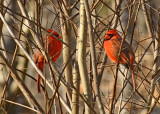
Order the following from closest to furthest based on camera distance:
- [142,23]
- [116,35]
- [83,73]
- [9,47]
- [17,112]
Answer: [83,73], [116,35], [9,47], [17,112], [142,23]

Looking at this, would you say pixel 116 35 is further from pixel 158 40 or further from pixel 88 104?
pixel 88 104

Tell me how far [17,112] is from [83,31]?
4.50 metres

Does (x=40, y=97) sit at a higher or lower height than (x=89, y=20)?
lower

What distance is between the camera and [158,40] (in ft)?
8.55

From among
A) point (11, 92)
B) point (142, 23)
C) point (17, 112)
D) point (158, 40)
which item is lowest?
point (17, 112)

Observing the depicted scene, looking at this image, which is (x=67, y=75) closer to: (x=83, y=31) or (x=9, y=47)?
(x=83, y=31)

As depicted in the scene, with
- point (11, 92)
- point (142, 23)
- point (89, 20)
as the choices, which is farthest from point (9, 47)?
point (142, 23)

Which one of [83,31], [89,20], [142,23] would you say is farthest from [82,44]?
[142,23]

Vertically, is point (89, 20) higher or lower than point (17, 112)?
higher

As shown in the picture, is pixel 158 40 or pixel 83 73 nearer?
pixel 83 73

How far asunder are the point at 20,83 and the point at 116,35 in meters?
1.52

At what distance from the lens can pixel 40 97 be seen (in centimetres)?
806

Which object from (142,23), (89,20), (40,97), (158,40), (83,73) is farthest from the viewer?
(142,23)

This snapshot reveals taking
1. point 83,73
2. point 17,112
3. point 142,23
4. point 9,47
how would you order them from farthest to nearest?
point 142,23 → point 17,112 → point 9,47 → point 83,73
